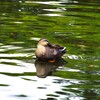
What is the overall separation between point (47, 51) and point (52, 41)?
2.78m

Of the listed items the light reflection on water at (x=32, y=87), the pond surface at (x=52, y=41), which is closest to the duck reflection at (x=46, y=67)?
the pond surface at (x=52, y=41)

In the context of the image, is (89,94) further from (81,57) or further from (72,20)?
(72,20)

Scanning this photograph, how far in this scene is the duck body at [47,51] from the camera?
44.1 feet

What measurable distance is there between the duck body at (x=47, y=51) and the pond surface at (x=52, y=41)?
194 mm

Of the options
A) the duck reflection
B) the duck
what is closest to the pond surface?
the duck reflection

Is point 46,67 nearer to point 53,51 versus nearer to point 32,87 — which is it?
point 53,51

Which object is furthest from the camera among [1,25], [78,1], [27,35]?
[78,1]

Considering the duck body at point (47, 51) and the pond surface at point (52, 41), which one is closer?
the pond surface at point (52, 41)

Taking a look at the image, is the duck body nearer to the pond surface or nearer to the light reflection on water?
→ the pond surface

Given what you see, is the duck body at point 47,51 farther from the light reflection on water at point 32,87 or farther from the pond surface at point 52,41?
the light reflection on water at point 32,87

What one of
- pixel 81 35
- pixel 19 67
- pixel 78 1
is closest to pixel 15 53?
pixel 19 67

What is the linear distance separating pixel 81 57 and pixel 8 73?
2.37 meters

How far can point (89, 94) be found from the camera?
36.2 ft

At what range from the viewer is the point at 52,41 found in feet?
53.2
